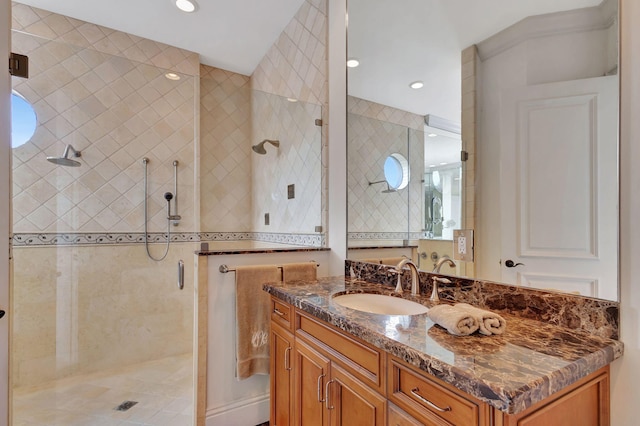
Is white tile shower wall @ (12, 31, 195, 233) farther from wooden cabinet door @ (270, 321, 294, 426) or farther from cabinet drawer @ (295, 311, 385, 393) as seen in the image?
cabinet drawer @ (295, 311, 385, 393)

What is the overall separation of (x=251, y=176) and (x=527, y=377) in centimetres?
258

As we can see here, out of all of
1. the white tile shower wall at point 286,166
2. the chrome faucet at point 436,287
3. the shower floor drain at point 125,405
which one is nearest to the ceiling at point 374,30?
the white tile shower wall at point 286,166

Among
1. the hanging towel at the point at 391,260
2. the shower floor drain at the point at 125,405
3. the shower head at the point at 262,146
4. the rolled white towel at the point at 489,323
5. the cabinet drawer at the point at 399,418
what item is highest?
the shower head at the point at 262,146

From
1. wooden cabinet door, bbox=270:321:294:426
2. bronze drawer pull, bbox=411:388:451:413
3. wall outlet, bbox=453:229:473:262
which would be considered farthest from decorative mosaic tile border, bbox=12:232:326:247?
bronze drawer pull, bbox=411:388:451:413

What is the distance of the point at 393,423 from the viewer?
2.92 feet

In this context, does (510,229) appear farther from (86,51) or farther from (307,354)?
(86,51)

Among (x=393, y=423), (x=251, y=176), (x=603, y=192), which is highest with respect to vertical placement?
(x=251, y=176)

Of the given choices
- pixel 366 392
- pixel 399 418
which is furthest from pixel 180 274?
pixel 399 418

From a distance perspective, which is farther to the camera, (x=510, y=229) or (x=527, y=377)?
(x=510, y=229)

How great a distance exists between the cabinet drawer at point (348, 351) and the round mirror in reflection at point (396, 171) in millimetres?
858

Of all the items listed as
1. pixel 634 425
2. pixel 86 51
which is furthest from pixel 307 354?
pixel 86 51

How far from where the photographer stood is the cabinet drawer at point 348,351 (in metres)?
0.95

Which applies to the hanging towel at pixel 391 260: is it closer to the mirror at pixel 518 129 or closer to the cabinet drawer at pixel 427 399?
the mirror at pixel 518 129

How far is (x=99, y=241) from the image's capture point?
7.75 ft
